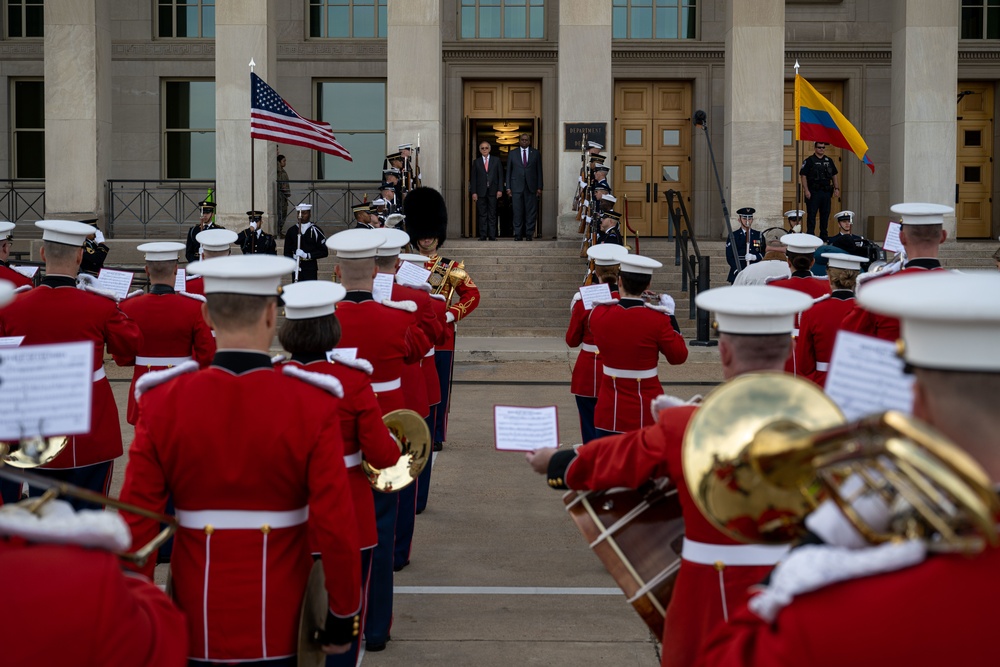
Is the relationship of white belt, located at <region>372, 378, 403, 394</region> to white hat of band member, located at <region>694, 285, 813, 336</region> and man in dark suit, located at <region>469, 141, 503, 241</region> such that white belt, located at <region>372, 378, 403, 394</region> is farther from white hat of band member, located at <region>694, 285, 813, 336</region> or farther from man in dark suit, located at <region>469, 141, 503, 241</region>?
man in dark suit, located at <region>469, 141, 503, 241</region>

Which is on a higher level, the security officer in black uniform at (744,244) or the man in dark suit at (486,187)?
the man in dark suit at (486,187)

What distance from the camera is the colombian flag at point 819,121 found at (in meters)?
13.7

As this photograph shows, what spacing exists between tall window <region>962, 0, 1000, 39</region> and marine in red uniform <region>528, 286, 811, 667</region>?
24.5 m

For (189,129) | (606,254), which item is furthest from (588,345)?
(189,129)

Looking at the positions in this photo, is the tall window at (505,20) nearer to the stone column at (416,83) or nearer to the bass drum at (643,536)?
the stone column at (416,83)

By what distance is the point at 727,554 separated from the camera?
3.22 meters

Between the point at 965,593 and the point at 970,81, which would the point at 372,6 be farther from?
the point at 965,593

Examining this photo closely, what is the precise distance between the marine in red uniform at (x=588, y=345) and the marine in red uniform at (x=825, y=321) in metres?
1.41

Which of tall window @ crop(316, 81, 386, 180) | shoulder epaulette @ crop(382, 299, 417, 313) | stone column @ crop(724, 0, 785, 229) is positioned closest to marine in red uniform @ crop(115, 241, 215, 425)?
shoulder epaulette @ crop(382, 299, 417, 313)

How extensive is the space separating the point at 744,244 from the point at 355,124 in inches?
409

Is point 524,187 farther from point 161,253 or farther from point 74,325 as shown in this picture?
point 74,325

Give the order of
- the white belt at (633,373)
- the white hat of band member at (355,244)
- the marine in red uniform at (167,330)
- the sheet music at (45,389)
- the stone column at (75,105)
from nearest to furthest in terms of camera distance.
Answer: the sheet music at (45,389) → the white hat of band member at (355,244) → the white belt at (633,373) → the marine in red uniform at (167,330) → the stone column at (75,105)

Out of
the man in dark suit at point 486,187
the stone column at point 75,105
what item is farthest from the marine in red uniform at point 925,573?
the stone column at point 75,105

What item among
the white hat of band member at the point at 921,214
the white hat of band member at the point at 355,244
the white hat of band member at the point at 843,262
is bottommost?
the white hat of band member at the point at 843,262
